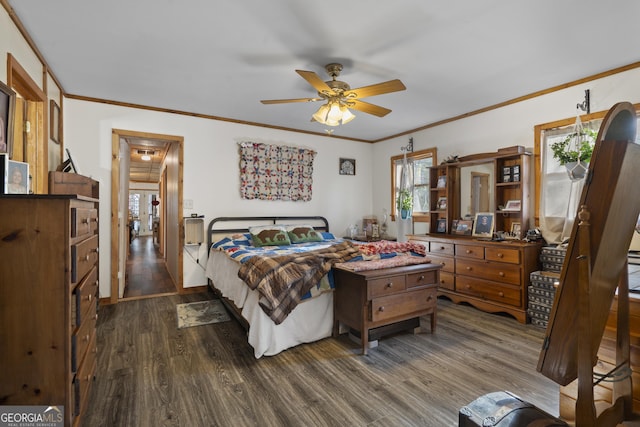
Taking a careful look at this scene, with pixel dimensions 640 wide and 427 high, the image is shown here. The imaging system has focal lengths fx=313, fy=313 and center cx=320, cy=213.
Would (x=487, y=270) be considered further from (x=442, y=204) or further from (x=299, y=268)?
(x=299, y=268)

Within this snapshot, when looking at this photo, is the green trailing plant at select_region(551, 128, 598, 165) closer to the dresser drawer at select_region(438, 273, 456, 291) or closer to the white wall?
the dresser drawer at select_region(438, 273, 456, 291)

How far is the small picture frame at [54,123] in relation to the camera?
10.6ft

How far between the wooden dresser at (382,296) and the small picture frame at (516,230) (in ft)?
4.54

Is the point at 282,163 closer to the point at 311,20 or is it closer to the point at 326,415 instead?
the point at 311,20

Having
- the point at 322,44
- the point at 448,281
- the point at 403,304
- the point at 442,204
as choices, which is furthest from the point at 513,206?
the point at 322,44

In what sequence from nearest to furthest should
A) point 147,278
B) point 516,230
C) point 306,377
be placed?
1. point 306,377
2. point 516,230
3. point 147,278

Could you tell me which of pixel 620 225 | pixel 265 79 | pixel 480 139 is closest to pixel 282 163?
pixel 265 79

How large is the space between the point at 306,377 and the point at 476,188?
11.1 ft

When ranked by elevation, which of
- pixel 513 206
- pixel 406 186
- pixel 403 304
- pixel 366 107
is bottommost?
pixel 403 304


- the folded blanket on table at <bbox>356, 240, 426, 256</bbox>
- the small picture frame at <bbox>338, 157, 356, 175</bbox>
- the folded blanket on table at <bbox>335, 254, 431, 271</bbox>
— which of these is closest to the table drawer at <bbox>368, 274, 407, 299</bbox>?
the folded blanket on table at <bbox>335, 254, 431, 271</bbox>

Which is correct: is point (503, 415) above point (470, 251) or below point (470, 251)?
below

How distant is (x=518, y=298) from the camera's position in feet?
11.1

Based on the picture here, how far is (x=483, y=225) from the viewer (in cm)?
411

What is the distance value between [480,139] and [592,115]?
1239 millimetres
